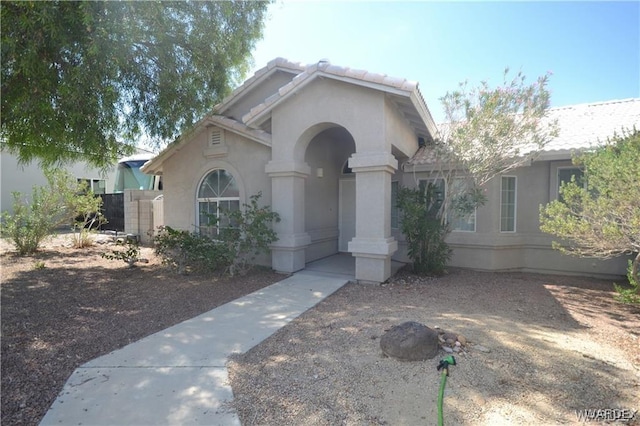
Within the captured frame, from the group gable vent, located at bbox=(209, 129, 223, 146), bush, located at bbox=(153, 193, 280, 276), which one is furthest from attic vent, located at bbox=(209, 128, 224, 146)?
bush, located at bbox=(153, 193, 280, 276)

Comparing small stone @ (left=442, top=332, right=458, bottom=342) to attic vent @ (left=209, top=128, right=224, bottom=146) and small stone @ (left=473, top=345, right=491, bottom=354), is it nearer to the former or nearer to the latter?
small stone @ (left=473, top=345, right=491, bottom=354)

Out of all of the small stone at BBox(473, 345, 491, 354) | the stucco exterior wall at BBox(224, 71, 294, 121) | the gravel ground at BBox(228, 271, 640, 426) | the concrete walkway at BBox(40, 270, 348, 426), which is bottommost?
the concrete walkway at BBox(40, 270, 348, 426)

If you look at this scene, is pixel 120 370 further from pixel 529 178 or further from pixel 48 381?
pixel 529 178

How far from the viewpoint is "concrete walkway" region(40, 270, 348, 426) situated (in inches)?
121

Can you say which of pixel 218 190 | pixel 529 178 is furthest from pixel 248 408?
pixel 529 178

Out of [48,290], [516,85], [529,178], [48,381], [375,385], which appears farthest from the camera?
[529,178]

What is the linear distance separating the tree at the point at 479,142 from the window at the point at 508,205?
1.07m

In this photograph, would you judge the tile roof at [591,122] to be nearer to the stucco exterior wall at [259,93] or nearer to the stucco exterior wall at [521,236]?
the stucco exterior wall at [521,236]

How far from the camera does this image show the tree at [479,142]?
7.89m

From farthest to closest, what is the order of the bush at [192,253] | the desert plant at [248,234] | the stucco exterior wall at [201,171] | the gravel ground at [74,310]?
the stucco exterior wall at [201,171], the bush at [192,253], the desert plant at [248,234], the gravel ground at [74,310]

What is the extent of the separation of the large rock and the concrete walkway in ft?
6.02

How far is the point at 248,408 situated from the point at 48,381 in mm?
2353

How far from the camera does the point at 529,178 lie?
965 centimetres

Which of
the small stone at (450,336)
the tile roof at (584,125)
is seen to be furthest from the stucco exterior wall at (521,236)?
the small stone at (450,336)
